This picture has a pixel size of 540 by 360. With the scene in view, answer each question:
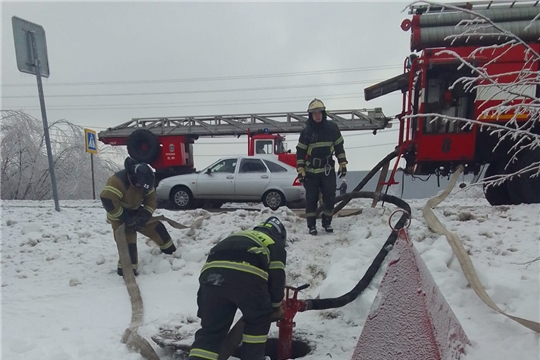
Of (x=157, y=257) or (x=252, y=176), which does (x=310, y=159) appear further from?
(x=252, y=176)

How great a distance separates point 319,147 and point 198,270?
230 cm

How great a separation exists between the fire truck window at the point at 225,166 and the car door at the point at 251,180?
24cm

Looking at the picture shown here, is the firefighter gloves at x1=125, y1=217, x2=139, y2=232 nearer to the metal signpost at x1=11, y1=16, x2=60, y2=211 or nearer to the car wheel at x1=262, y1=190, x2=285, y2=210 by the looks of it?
the metal signpost at x1=11, y1=16, x2=60, y2=211

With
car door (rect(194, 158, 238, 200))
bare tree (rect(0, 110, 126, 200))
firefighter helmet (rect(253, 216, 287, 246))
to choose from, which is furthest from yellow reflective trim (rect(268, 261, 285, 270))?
bare tree (rect(0, 110, 126, 200))

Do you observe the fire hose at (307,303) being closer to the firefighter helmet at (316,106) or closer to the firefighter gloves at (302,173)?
the firefighter gloves at (302,173)

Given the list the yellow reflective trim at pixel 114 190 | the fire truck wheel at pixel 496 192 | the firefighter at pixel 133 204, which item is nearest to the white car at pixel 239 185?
the fire truck wheel at pixel 496 192

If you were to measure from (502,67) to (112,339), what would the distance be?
20.2 ft

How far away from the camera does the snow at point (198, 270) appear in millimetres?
2949

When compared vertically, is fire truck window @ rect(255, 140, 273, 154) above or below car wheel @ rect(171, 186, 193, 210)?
above

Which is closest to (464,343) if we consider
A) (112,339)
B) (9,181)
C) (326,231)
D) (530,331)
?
(530,331)

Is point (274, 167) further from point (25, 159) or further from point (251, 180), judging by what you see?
point (25, 159)

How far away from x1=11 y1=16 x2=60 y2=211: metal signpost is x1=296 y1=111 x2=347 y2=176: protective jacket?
4390mm

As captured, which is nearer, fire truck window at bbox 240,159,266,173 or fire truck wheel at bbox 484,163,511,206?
fire truck wheel at bbox 484,163,511,206

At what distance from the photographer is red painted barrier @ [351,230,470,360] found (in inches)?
78.4
